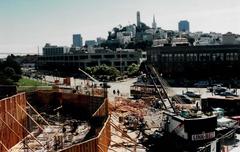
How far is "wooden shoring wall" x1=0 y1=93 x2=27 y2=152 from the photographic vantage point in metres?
33.8

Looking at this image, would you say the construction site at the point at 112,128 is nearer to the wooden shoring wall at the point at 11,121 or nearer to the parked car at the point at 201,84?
the wooden shoring wall at the point at 11,121

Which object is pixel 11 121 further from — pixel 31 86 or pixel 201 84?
pixel 31 86

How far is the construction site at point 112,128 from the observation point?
101ft

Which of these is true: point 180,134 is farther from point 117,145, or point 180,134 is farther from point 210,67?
point 210,67

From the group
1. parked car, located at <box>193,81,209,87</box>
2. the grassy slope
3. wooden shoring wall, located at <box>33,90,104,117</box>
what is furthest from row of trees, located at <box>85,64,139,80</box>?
wooden shoring wall, located at <box>33,90,104,117</box>

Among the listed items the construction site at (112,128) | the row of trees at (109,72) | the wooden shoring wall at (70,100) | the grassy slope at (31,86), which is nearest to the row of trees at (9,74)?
the grassy slope at (31,86)

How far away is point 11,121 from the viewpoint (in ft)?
117

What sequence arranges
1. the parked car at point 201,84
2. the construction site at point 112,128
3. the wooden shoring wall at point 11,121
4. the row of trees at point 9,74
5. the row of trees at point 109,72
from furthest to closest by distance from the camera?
1. the row of trees at point 109,72
2. the row of trees at point 9,74
3. the parked car at point 201,84
4. the wooden shoring wall at point 11,121
5. the construction site at point 112,128

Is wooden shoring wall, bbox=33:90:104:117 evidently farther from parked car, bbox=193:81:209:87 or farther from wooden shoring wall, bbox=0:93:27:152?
parked car, bbox=193:81:209:87

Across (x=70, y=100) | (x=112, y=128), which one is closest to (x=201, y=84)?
(x=70, y=100)

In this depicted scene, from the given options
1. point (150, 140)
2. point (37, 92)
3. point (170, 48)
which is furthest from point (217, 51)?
point (150, 140)

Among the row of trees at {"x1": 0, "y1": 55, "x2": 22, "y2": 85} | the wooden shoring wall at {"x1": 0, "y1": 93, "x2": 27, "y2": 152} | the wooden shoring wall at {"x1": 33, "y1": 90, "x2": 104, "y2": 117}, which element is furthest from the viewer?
the row of trees at {"x1": 0, "y1": 55, "x2": 22, "y2": 85}

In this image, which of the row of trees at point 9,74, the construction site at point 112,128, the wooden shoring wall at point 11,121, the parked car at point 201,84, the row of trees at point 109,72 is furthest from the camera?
the row of trees at point 109,72

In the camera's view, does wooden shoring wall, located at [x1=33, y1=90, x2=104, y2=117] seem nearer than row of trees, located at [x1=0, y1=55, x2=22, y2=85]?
Yes
